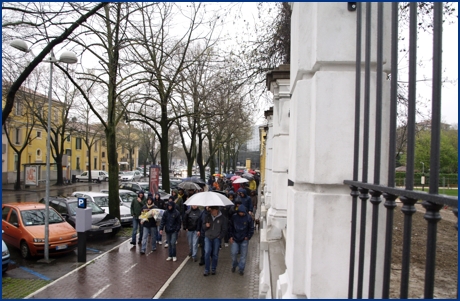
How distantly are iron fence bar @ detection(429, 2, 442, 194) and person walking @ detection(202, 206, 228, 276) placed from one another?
7.61 meters

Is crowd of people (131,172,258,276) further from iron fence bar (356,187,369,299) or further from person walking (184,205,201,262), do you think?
iron fence bar (356,187,369,299)

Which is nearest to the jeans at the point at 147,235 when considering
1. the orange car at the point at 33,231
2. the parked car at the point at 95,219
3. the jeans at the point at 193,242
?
the jeans at the point at 193,242

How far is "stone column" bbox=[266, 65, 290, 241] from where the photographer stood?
7.00 m

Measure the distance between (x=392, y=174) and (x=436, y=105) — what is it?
18.8 inches

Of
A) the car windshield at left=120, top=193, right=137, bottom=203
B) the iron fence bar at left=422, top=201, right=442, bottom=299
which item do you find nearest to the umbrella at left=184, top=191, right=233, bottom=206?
the iron fence bar at left=422, top=201, right=442, bottom=299

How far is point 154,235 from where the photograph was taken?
36.7 ft

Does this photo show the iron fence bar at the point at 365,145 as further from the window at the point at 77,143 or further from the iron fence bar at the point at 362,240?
the window at the point at 77,143

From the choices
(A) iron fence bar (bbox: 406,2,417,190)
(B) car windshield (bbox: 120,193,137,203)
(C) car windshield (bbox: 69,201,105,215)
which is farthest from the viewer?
(B) car windshield (bbox: 120,193,137,203)

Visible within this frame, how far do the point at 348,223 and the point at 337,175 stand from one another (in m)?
0.29

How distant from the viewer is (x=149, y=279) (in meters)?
8.43

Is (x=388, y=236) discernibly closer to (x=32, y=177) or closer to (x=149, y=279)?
(x=149, y=279)

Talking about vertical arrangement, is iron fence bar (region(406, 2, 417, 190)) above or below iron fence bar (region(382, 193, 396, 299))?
above

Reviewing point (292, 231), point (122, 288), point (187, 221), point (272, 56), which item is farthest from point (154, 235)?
point (292, 231)

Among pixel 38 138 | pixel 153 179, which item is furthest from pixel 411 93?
pixel 38 138
